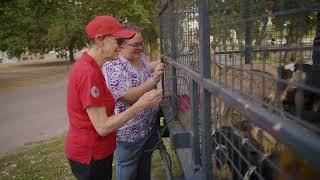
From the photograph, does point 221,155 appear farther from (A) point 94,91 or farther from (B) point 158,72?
(B) point 158,72

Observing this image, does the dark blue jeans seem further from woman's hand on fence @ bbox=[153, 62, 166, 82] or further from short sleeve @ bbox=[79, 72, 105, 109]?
woman's hand on fence @ bbox=[153, 62, 166, 82]

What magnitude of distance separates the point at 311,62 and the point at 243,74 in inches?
20.6

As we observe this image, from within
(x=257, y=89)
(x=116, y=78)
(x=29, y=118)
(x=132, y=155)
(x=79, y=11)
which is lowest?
(x=29, y=118)

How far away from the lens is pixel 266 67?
1.37 metres

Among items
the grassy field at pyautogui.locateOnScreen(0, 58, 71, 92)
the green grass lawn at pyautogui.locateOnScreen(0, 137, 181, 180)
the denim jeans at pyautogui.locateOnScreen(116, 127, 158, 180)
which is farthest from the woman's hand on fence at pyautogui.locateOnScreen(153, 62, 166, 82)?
the grassy field at pyautogui.locateOnScreen(0, 58, 71, 92)

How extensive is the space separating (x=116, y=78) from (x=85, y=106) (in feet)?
2.12

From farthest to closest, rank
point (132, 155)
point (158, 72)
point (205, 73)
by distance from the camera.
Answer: point (158, 72), point (132, 155), point (205, 73)

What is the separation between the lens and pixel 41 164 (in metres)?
5.77

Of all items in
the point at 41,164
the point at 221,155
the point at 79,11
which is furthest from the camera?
the point at 79,11

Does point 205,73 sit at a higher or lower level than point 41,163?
higher

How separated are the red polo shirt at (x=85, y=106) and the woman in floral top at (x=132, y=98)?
374mm

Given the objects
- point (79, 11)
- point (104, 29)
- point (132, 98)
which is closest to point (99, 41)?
point (104, 29)

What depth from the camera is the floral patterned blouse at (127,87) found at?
3.23 meters

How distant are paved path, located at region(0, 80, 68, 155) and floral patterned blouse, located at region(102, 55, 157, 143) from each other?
12.9 ft
